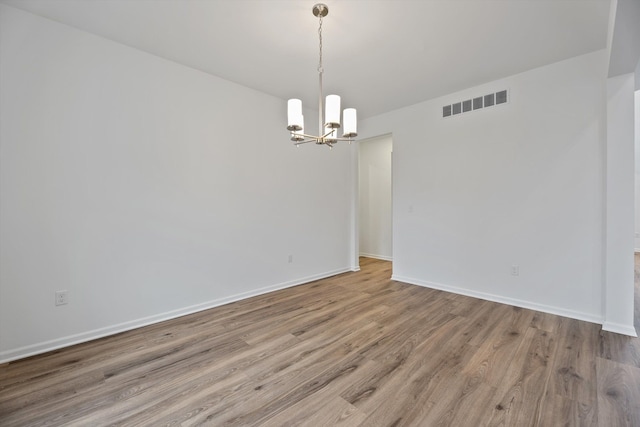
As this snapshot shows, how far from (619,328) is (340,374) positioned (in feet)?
8.63

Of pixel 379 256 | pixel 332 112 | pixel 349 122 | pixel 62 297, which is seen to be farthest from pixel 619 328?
pixel 62 297

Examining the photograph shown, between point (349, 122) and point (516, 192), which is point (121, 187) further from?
point (516, 192)

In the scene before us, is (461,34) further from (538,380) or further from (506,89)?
(538,380)

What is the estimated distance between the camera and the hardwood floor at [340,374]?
1510 millimetres

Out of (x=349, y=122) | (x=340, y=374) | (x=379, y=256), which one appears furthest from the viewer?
(x=379, y=256)

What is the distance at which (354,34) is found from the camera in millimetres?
2363

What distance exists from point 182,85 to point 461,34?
2.80 meters

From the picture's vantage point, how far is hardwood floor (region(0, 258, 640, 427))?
151 cm

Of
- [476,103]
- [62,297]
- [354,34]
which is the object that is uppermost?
[354,34]

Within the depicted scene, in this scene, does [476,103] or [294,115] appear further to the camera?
[476,103]

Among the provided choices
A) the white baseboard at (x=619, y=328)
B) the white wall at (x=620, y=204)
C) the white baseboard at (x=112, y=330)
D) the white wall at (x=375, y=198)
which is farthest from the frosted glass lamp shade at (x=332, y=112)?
the white wall at (x=375, y=198)

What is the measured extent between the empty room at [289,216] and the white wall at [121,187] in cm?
2

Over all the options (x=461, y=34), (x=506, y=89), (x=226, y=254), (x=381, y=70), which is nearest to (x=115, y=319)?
(x=226, y=254)

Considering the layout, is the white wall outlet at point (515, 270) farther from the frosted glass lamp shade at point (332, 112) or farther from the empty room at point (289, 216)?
the frosted glass lamp shade at point (332, 112)
